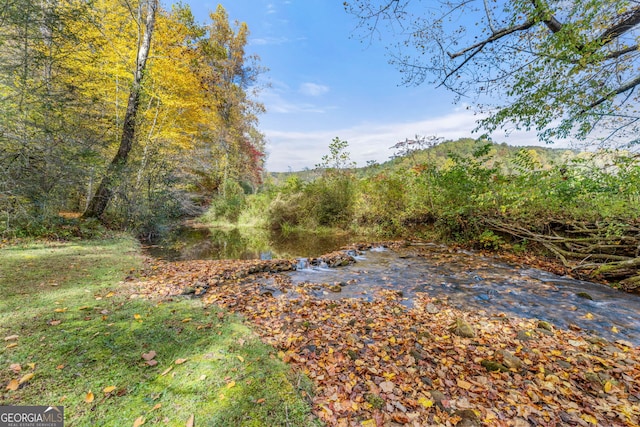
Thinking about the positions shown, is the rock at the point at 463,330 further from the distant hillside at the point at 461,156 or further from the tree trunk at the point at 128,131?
the tree trunk at the point at 128,131

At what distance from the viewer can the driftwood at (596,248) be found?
513cm

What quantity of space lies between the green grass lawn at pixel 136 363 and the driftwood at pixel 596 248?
22.9 ft

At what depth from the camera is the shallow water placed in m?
3.72

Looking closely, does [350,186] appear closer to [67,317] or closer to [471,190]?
[471,190]

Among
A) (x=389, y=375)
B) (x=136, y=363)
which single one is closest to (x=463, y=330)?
(x=389, y=375)

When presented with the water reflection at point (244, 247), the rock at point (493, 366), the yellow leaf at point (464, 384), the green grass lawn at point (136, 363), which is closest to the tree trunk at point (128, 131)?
the water reflection at point (244, 247)

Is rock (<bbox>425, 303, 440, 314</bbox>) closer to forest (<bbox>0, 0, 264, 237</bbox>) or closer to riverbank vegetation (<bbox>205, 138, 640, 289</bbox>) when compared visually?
riverbank vegetation (<bbox>205, 138, 640, 289</bbox>)

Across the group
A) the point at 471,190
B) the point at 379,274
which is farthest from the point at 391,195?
the point at 379,274

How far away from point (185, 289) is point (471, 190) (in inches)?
346

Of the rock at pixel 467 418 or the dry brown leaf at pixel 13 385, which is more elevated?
the dry brown leaf at pixel 13 385

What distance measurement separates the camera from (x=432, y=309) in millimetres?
3857

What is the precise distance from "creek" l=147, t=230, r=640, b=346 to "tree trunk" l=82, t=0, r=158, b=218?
2.73 meters

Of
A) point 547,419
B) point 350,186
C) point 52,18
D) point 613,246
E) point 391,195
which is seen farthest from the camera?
point 350,186

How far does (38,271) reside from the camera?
4.41 metres
